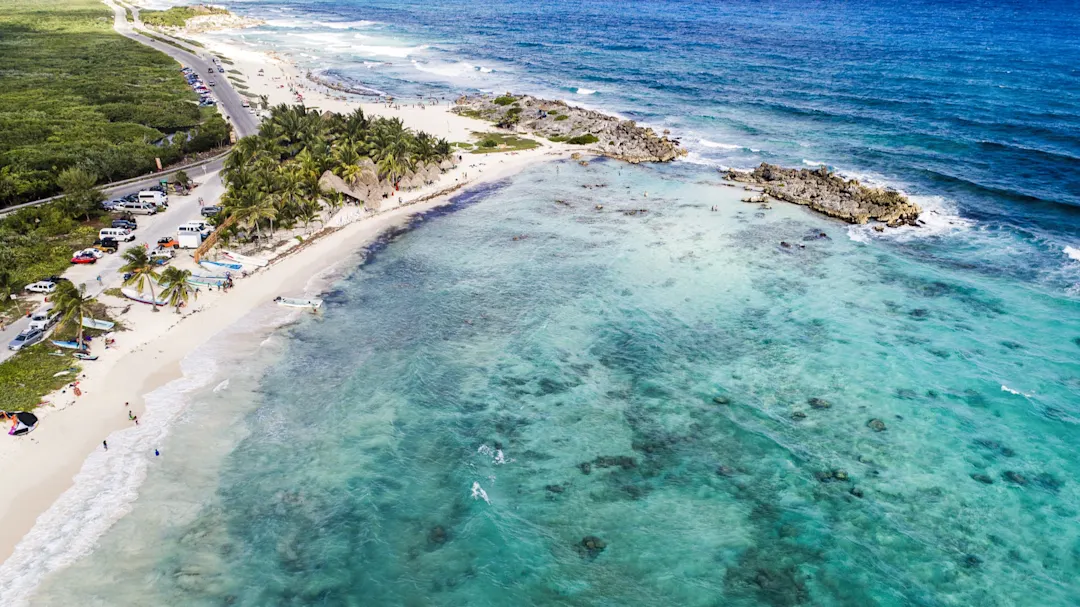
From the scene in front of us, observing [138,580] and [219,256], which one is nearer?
[138,580]

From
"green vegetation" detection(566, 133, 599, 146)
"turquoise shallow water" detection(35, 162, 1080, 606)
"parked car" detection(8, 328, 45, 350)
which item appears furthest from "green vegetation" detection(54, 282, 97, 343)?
"green vegetation" detection(566, 133, 599, 146)

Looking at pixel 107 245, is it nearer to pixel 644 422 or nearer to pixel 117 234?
pixel 117 234

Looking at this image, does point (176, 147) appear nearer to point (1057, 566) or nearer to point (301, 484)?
point (301, 484)

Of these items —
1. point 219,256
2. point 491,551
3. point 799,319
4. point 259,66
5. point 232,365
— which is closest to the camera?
point 491,551

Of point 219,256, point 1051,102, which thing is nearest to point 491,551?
point 219,256

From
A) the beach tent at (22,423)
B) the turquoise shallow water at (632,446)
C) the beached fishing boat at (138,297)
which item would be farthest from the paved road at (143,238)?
the turquoise shallow water at (632,446)
